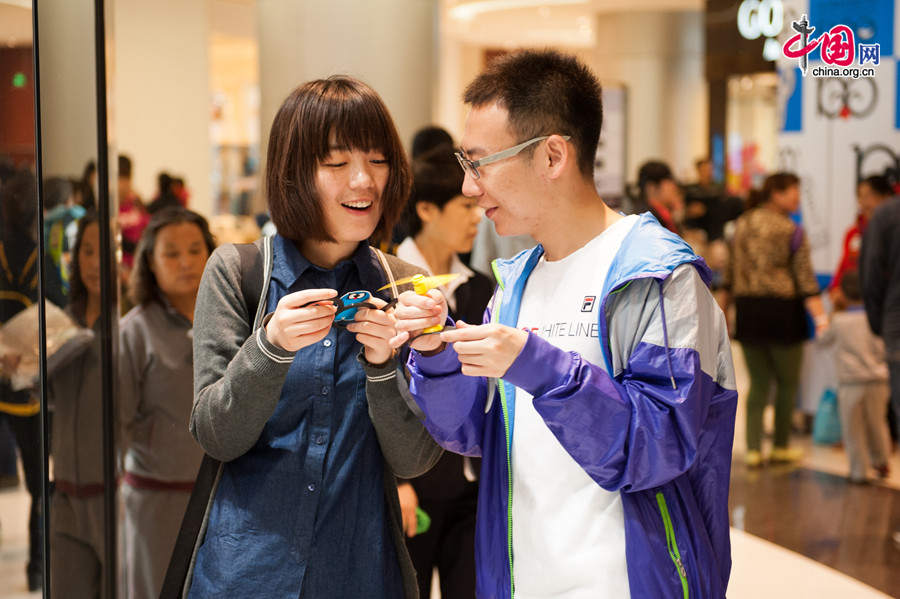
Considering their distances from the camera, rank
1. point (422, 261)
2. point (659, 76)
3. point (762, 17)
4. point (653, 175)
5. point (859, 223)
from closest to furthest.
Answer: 1. point (422, 261)
2. point (762, 17)
3. point (859, 223)
4. point (653, 175)
5. point (659, 76)

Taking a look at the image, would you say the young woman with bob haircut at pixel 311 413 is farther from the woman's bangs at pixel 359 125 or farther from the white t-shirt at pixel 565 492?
the white t-shirt at pixel 565 492

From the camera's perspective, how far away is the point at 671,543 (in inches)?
64.1

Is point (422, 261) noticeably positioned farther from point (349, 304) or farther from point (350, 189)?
point (349, 304)

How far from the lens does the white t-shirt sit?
5.38ft

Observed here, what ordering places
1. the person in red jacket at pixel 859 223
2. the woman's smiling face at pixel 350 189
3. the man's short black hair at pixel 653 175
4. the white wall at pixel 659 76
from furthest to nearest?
the white wall at pixel 659 76
the man's short black hair at pixel 653 175
the person in red jacket at pixel 859 223
the woman's smiling face at pixel 350 189

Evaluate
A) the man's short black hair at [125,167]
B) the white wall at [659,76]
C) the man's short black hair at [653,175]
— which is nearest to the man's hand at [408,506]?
the man's short black hair at [653,175]

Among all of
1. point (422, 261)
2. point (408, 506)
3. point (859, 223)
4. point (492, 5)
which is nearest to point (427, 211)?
point (422, 261)

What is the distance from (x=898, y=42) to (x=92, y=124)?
15.6 ft

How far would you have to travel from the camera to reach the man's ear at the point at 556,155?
5.66ft

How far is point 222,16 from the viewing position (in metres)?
14.1

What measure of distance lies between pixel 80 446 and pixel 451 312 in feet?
3.65

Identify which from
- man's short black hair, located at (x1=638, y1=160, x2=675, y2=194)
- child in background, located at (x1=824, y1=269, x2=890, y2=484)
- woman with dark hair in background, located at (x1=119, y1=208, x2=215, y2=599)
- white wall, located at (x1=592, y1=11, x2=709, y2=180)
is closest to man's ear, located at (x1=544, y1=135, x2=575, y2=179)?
woman with dark hair in background, located at (x1=119, y1=208, x2=215, y2=599)

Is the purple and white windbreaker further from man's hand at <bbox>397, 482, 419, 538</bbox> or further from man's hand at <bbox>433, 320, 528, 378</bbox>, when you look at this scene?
man's hand at <bbox>397, 482, 419, 538</bbox>

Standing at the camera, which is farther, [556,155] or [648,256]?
[556,155]
